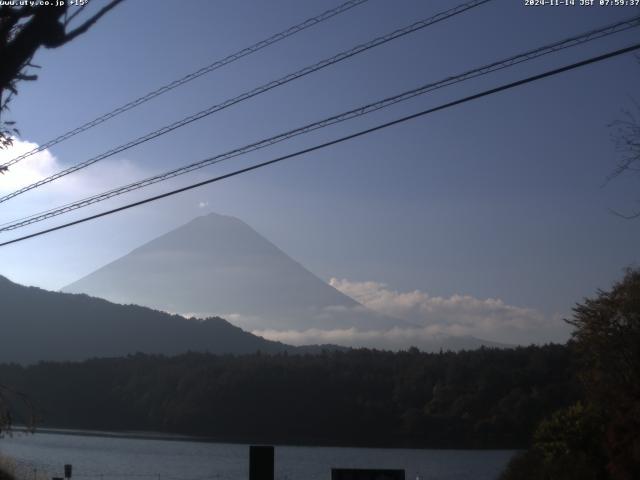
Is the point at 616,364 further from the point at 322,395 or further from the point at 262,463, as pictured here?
the point at 322,395

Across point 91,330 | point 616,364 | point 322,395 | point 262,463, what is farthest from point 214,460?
point 91,330

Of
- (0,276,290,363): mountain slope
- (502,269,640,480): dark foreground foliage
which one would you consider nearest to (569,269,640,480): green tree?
(502,269,640,480): dark foreground foliage

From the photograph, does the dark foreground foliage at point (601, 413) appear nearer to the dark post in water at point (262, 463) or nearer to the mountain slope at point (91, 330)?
the dark post in water at point (262, 463)

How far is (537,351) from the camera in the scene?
7456 cm

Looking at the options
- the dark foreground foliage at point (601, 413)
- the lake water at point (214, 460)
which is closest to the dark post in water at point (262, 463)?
the dark foreground foliage at point (601, 413)

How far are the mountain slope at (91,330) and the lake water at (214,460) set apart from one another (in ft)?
196

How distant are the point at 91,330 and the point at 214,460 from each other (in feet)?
318

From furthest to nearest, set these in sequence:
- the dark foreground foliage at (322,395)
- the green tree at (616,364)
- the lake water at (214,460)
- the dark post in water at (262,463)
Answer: the dark foreground foliage at (322,395)
the lake water at (214,460)
the green tree at (616,364)
the dark post in water at (262,463)

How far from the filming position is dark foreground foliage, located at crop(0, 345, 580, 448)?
222 feet

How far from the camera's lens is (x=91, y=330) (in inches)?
6033

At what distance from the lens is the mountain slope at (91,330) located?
139m

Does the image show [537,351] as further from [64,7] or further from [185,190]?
[64,7]

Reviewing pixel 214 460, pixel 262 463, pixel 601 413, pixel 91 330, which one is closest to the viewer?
pixel 262 463

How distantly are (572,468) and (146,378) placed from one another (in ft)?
259
